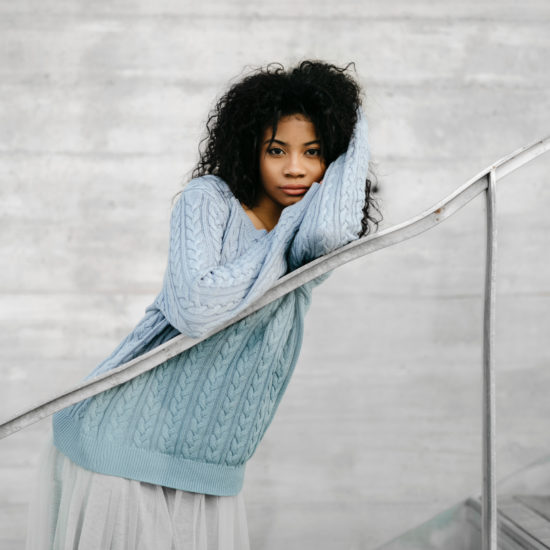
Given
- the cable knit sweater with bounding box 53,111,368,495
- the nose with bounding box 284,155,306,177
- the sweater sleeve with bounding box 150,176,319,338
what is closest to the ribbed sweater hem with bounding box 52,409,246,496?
the cable knit sweater with bounding box 53,111,368,495

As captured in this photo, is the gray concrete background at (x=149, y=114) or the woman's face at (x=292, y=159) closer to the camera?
the woman's face at (x=292, y=159)

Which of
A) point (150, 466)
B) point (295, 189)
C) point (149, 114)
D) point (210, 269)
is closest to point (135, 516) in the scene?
point (150, 466)

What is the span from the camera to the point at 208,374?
3.73 ft

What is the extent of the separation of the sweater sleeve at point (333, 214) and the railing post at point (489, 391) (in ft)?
0.65

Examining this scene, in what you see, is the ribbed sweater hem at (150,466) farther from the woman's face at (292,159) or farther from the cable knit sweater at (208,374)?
the woman's face at (292,159)

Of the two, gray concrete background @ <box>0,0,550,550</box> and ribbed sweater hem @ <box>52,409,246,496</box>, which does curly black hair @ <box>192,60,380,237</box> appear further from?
gray concrete background @ <box>0,0,550,550</box>

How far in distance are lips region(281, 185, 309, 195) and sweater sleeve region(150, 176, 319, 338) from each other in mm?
68

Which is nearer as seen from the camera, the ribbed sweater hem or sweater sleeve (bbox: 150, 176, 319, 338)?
sweater sleeve (bbox: 150, 176, 319, 338)

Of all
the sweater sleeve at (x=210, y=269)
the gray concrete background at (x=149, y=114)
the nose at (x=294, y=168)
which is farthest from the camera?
the gray concrete background at (x=149, y=114)

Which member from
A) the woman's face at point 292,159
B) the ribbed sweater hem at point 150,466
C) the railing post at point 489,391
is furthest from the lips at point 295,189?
the ribbed sweater hem at point 150,466

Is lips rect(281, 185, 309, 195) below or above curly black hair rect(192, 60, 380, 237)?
below

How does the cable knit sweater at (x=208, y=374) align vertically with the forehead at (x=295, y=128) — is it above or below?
below

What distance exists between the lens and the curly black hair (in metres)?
1.13

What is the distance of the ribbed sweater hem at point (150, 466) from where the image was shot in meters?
1.15
